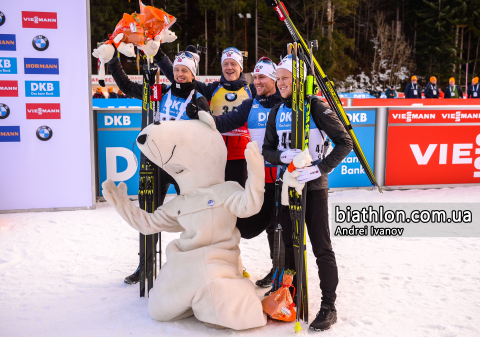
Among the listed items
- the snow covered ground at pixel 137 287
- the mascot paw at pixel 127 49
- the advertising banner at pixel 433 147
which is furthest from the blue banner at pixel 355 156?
the mascot paw at pixel 127 49

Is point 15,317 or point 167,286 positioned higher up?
point 167,286

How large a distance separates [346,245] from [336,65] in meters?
23.5

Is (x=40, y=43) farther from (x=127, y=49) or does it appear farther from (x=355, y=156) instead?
(x=355, y=156)

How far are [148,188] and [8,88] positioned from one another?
3179mm

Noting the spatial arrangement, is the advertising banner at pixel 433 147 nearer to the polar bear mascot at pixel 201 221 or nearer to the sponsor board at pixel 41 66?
the polar bear mascot at pixel 201 221

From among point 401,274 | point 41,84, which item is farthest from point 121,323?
point 41,84

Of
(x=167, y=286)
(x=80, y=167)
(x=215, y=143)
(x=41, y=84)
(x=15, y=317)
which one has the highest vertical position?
(x=41, y=84)

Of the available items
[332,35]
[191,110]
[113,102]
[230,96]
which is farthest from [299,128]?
[332,35]

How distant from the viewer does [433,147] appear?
6562 mm

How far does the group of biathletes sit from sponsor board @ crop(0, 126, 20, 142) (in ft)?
8.38

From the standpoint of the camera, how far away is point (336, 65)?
1035 inches

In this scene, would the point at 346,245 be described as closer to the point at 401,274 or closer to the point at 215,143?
the point at 401,274

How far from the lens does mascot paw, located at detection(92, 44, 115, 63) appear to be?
9.77ft

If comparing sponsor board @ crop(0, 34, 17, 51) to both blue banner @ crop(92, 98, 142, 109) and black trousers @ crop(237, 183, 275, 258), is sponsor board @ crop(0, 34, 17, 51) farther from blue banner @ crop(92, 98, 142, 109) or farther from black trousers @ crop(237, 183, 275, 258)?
blue banner @ crop(92, 98, 142, 109)
